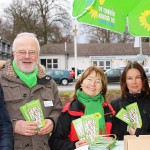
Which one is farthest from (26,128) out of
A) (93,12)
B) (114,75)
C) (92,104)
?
(114,75)

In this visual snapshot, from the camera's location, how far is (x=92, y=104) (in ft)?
10.2

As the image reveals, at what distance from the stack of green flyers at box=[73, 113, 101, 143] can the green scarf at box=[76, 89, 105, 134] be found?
24 cm

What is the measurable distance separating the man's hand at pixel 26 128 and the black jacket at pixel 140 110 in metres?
0.88

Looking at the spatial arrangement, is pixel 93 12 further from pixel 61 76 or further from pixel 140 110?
pixel 61 76

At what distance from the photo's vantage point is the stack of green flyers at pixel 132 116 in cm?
313

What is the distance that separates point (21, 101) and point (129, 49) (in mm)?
40580

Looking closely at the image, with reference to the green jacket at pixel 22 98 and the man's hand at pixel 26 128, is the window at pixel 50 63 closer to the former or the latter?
the green jacket at pixel 22 98

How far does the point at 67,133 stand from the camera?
3.07m

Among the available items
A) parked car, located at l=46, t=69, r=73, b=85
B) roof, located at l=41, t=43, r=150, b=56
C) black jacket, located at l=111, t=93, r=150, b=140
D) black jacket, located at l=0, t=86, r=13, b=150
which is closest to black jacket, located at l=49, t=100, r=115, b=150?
black jacket, located at l=111, t=93, r=150, b=140

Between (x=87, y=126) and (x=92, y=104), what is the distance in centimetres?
35

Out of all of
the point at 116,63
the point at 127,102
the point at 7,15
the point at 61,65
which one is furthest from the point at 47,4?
the point at 127,102

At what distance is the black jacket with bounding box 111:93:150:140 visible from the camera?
3.37 metres

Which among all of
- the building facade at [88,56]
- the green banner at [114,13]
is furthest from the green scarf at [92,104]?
the building facade at [88,56]

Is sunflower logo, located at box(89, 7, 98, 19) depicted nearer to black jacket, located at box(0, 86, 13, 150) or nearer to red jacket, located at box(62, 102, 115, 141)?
red jacket, located at box(62, 102, 115, 141)
